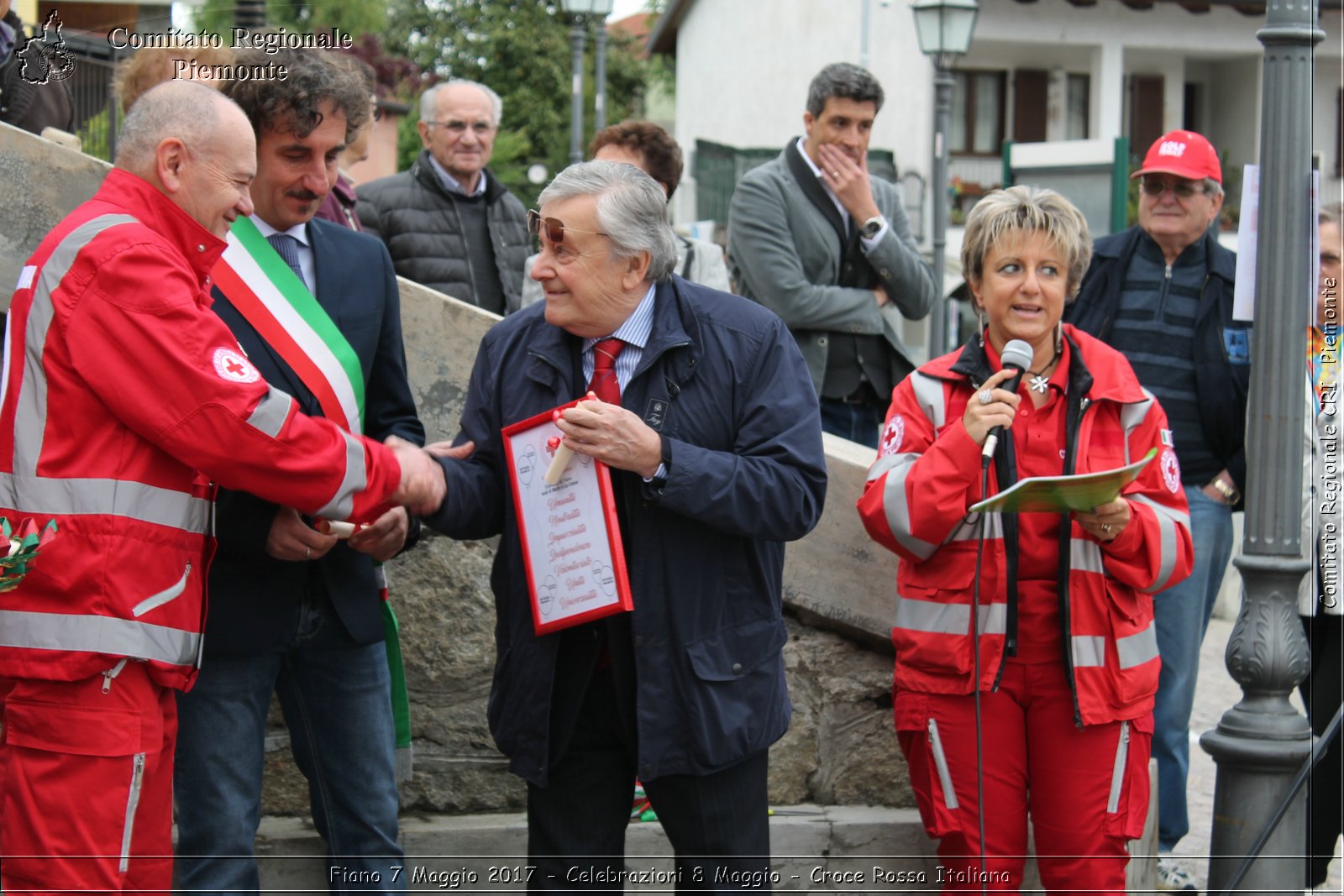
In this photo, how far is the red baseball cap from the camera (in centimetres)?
525

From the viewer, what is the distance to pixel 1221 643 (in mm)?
9789

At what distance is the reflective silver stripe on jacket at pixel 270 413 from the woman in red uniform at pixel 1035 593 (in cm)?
158

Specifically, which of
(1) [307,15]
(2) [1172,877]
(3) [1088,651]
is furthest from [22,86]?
(1) [307,15]

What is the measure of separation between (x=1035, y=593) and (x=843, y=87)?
2.31 m

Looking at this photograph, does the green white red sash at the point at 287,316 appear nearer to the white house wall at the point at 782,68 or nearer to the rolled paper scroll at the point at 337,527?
the rolled paper scroll at the point at 337,527

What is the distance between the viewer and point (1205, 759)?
274 inches

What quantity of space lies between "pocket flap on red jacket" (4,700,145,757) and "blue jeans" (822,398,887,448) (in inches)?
122

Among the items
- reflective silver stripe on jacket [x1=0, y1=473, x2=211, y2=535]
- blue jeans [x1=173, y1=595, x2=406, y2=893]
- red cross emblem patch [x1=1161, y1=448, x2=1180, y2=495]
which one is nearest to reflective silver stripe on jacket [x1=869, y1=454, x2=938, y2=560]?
red cross emblem patch [x1=1161, y1=448, x2=1180, y2=495]

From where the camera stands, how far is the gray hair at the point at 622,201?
3.43 metres

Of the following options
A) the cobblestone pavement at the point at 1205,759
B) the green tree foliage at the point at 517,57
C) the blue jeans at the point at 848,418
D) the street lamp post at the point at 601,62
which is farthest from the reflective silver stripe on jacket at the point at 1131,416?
the green tree foliage at the point at 517,57

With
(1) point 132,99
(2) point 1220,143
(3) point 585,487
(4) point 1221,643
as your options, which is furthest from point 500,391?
(2) point 1220,143

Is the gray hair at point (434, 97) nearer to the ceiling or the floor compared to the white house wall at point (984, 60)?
nearer to the floor

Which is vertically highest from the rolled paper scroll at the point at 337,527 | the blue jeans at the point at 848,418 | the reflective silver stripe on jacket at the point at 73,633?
the blue jeans at the point at 848,418

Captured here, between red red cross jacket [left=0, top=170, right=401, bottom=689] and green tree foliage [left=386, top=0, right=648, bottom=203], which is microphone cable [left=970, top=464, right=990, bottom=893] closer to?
red red cross jacket [left=0, top=170, right=401, bottom=689]
